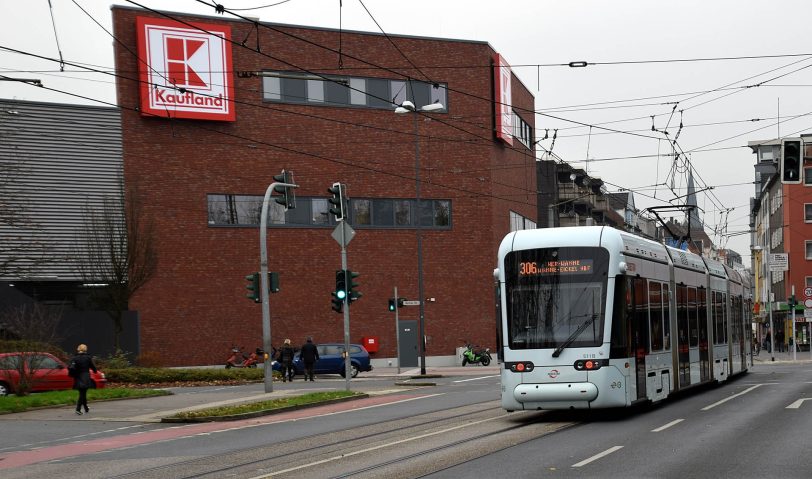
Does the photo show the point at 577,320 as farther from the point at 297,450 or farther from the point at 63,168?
the point at 63,168

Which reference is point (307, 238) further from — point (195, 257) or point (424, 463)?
point (424, 463)

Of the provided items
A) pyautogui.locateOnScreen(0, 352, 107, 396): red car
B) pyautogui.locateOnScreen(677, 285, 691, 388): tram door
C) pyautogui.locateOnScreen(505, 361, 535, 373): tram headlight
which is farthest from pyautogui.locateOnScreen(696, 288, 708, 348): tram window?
pyautogui.locateOnScreen(0, 352, 107, 396): red car

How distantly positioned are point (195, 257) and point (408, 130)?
1149 centimetres

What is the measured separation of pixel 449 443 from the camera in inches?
600

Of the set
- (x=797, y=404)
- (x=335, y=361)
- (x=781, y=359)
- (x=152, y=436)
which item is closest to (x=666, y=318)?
(x=797, y=404)

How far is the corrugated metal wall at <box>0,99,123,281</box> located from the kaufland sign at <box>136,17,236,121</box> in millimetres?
2100

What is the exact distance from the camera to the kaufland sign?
45.2 metres

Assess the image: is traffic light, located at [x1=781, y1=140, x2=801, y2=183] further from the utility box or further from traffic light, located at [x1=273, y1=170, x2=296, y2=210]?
the utility box

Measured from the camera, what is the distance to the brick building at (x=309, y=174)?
46.7 m

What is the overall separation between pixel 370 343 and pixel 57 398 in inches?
946

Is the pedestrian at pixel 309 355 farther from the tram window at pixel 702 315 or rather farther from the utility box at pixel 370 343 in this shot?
the tram window at pixel 702 315

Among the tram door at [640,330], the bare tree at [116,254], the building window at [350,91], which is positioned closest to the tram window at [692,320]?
the tram door at [640,330]

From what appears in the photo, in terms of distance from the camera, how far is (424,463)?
1295 cm

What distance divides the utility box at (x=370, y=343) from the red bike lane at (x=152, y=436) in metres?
24.0
